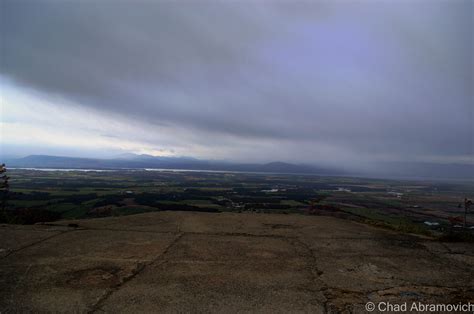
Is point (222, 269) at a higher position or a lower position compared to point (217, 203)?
higher

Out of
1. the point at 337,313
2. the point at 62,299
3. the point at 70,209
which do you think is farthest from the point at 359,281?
the point at 70,209

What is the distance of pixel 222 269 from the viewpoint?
419 centimetres

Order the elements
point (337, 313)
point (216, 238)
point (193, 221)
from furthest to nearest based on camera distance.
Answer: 1. point (193, 221)
2. point (216, 238)
3. point (337, 313)

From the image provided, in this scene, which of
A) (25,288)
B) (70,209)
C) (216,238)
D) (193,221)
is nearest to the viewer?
(25,288)

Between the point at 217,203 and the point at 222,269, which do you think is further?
the point at 217,203

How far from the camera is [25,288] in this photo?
11.6 ft

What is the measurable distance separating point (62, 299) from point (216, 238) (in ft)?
10.5

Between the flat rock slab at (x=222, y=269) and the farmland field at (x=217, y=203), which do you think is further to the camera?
the farmland field at (x=217, y=203)

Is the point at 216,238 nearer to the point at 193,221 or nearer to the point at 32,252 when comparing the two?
the point at 193,221

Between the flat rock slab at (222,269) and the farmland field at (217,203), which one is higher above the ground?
the flat rock slab at (222,269)

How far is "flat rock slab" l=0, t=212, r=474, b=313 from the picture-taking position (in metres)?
3.24

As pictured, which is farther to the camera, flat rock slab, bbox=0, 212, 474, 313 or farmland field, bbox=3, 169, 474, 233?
farmland field, bbox=3, 169, 474, 233

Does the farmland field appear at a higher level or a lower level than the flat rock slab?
lower

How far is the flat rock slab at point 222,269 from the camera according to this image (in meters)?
3.24
